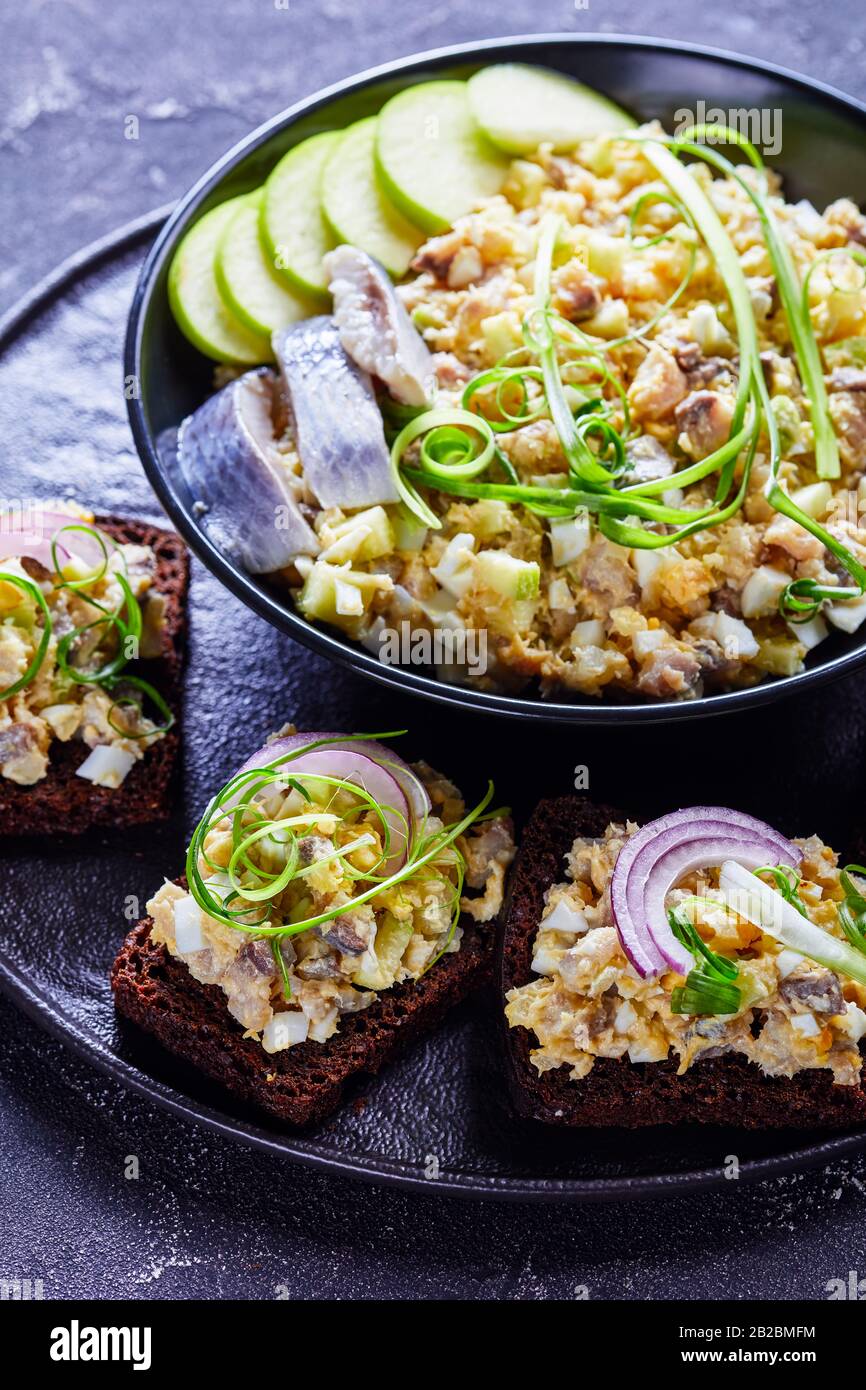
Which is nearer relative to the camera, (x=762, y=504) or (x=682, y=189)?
(x=762, y=504)

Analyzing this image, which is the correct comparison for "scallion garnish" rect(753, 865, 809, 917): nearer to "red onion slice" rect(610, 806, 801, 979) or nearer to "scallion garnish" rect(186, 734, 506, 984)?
"red onion slice" rect(610, 806, 801, 979)

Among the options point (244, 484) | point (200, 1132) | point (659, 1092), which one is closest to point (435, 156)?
point (244, 484)

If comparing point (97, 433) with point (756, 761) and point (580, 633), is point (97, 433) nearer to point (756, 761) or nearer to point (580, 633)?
point (580, 633)

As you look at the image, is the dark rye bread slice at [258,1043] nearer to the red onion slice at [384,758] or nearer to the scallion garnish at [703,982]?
the red onion slice at [384,758]

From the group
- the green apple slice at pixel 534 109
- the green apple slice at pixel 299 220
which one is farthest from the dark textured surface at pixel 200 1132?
the green apple slice at pixel 534 109

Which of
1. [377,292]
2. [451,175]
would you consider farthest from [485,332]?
[451,175]

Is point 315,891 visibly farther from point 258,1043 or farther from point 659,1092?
point 659,1092

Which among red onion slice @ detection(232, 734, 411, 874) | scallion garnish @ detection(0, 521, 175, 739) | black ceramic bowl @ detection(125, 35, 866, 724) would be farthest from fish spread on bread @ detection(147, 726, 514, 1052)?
scallion garnish @ detection(0, 521, 175, 739)
